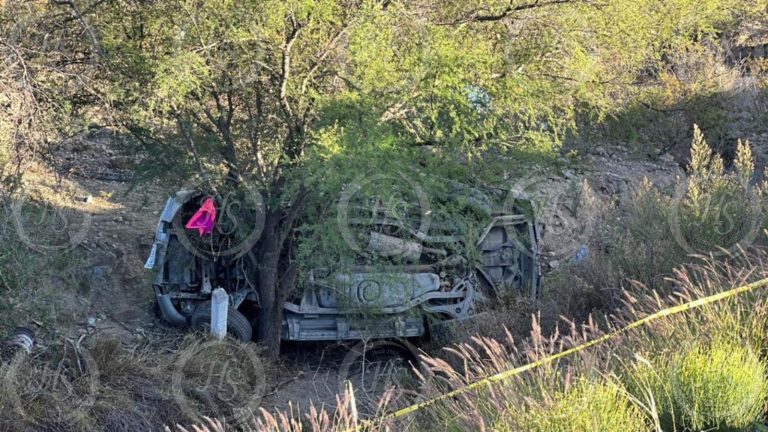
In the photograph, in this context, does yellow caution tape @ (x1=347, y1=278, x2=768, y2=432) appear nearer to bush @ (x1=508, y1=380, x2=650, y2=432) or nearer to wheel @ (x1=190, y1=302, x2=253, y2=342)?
bush @ (x1=508, y1=380, x2=650, y2=432)

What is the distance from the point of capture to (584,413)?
3.74 meters

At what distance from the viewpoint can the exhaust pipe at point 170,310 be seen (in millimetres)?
10328

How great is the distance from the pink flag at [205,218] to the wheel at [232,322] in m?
1.03

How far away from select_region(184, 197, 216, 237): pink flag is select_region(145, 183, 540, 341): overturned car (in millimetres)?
12

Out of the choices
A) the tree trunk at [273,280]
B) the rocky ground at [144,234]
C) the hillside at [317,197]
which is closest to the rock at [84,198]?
the rocky ground at [144,234]

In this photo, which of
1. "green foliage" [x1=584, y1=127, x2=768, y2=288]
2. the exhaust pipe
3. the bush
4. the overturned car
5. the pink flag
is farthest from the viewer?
the exhaust pipe

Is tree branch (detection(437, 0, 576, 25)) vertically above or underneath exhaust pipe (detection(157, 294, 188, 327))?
above

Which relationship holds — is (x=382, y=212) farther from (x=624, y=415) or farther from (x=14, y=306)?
(x=624, y=415)

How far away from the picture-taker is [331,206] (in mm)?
9398

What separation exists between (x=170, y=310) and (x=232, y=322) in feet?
2.83

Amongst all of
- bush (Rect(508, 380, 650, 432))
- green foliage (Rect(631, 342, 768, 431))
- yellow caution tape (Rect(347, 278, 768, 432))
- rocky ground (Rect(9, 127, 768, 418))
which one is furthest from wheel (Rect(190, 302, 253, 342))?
bush (Rect(508, 380, 650, 432))

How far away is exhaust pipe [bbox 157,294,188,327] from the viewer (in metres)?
10.3

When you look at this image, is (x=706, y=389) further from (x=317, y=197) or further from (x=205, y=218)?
(x=205, y=218)

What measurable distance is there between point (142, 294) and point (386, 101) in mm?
5199
